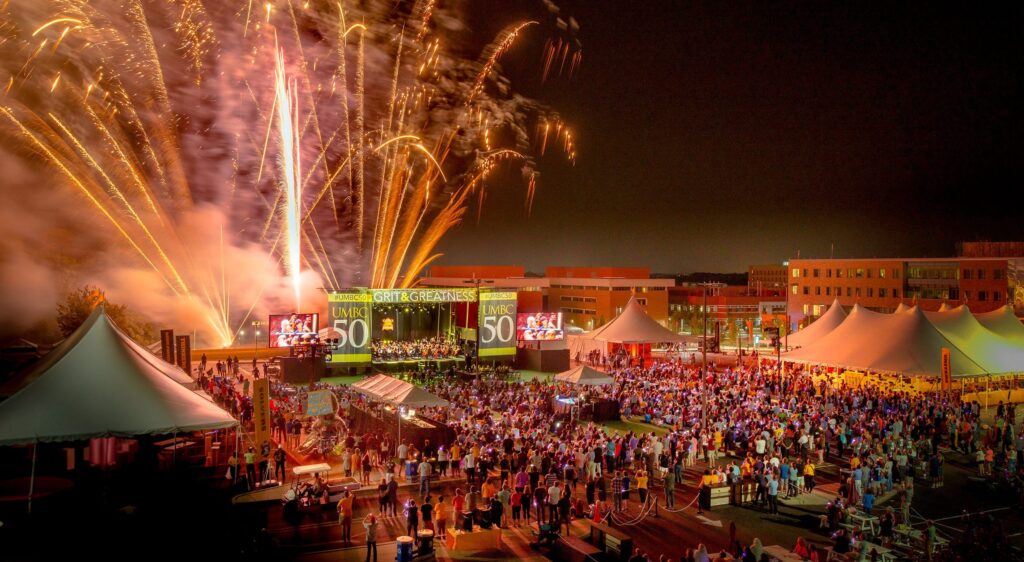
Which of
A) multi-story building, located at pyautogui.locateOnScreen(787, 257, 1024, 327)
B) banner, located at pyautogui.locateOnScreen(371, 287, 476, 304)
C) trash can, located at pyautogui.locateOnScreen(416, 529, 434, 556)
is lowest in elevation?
trash can, located at pyautogui.locateOnScreen(416, 529, 434, 556)

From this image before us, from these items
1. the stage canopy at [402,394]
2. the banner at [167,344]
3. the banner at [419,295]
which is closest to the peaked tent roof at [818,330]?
the banner at [419,295]

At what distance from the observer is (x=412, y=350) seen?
33.2 m

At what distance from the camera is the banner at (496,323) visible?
34.2m

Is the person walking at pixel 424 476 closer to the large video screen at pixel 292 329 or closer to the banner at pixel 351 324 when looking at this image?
the large video screen at pixel 292 329

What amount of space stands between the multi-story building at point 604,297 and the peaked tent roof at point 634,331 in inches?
1040

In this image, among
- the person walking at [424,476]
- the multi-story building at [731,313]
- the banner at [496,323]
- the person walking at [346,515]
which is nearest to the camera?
the person walking at [346,515]

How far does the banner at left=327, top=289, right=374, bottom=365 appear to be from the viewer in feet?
102

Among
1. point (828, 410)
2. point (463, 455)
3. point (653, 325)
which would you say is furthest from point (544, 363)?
point (463, 455)

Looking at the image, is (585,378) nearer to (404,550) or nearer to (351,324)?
(404,550)

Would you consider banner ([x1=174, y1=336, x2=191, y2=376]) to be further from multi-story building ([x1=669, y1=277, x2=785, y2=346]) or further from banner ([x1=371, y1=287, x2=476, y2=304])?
multi-story building ([x1=669, y1=277, x2=785, y2=346])

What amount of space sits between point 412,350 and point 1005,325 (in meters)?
29.5

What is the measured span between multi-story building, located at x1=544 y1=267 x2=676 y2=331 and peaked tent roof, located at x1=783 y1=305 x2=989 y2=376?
32.9 meters

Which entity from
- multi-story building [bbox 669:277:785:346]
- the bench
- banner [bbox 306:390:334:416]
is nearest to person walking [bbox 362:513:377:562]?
the bench

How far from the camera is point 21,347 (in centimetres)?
2288
